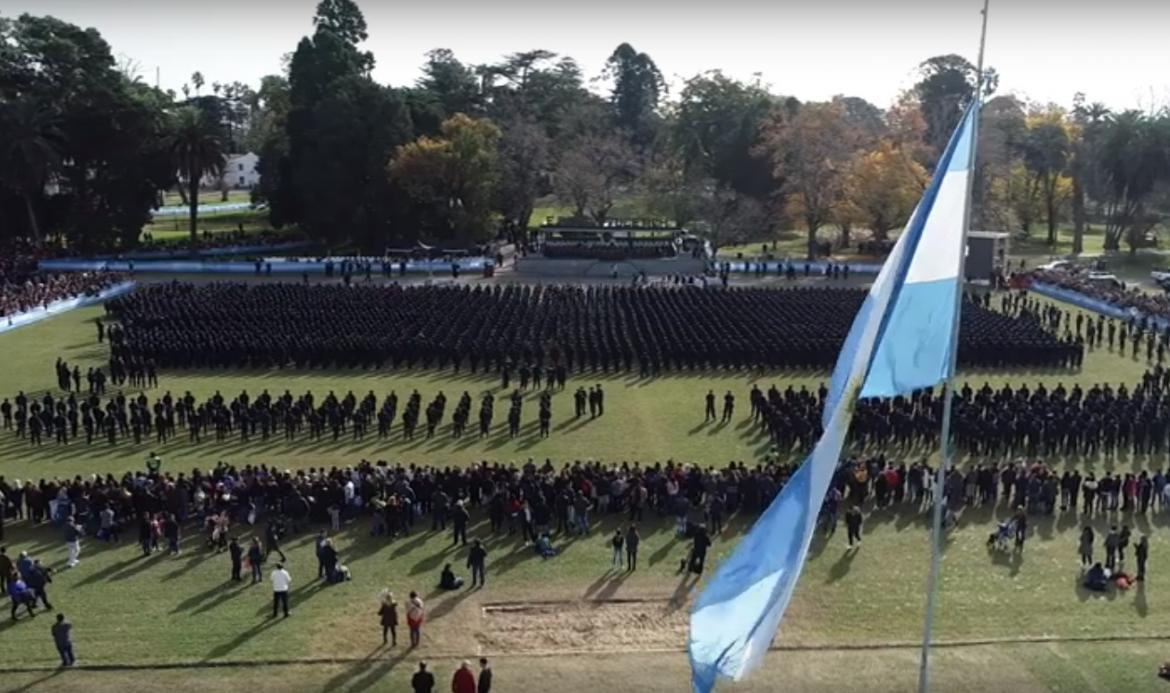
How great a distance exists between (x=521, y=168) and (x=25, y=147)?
26725 millimetres

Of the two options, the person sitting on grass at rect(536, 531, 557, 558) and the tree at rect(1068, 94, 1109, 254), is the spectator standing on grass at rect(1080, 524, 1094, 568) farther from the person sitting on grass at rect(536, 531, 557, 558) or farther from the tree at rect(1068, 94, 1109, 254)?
the tree at rect(1068, 94, 1109, 254)

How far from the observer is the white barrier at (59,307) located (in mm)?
37188

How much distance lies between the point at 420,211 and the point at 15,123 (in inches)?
833

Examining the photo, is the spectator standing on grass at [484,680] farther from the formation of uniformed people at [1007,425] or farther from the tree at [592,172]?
the tree at [592,172]

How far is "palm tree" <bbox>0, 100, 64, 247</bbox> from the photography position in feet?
172

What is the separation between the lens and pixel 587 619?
15312 millimetres

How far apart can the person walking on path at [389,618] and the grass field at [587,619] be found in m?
0.23

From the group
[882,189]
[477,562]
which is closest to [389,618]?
[477,562]

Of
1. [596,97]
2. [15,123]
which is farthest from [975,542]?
[596,97]

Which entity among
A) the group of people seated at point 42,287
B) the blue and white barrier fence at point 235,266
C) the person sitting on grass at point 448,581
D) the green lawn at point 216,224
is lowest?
the person sitting on grass at point 448,581

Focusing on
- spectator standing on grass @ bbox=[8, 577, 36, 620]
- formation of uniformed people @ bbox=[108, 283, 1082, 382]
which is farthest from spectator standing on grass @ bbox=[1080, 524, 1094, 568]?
spectator standing on grass @ bbox=[8, 577, 36, 620]

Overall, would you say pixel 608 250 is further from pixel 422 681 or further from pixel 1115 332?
pixel 422 681

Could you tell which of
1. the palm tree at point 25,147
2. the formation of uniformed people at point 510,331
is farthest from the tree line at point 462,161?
the formation of uniformed people at point 510,331

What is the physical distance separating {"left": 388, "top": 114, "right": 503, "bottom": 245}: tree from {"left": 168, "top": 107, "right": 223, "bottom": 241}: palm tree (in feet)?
32.7
